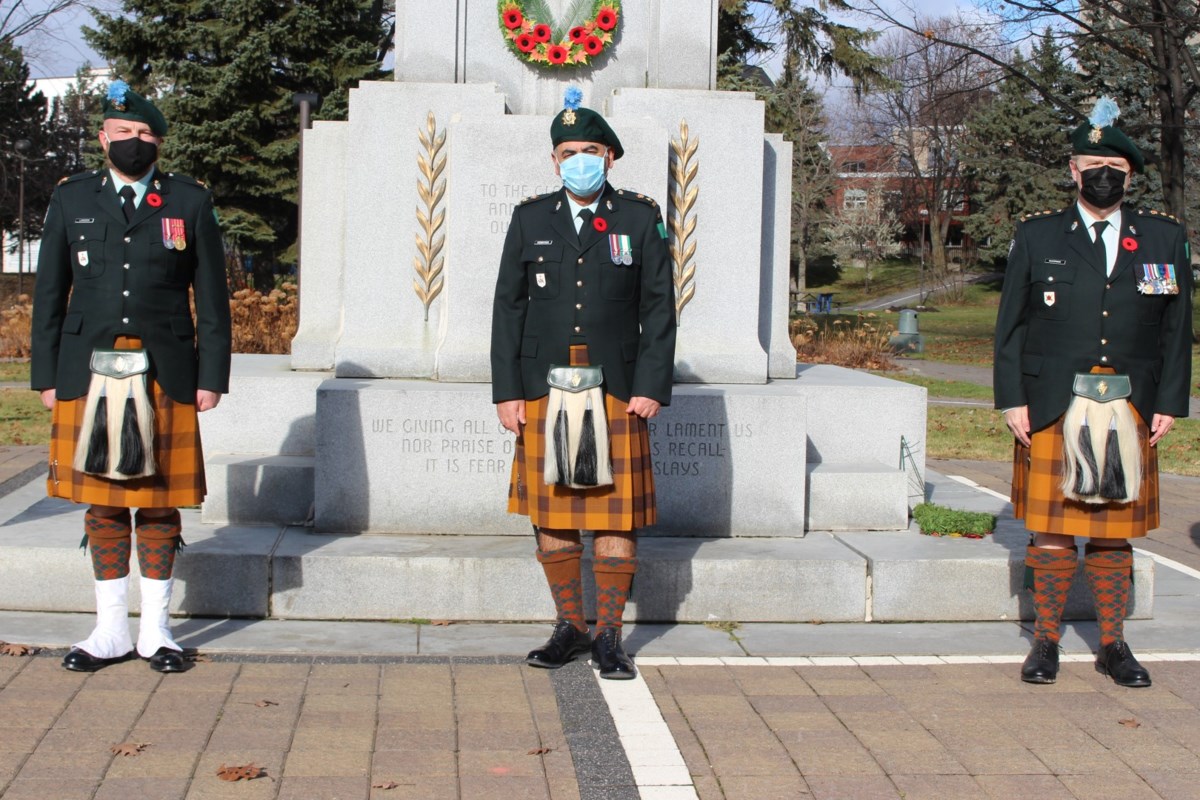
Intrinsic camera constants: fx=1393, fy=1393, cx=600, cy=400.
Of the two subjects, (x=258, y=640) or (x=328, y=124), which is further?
(x=328, y=124)

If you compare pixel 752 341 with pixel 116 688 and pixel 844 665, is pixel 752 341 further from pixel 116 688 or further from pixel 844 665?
pixel 116 688

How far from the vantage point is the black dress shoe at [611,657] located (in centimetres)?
524

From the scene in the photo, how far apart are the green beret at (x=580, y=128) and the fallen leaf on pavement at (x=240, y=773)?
2.55 metres

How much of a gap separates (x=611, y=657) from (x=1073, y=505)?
6.18 feet

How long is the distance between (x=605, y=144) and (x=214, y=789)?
2747mm

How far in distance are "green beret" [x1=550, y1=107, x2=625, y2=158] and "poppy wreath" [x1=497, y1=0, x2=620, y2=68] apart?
2722 mm

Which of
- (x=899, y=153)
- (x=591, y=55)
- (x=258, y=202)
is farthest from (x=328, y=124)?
(x=899, y=153)

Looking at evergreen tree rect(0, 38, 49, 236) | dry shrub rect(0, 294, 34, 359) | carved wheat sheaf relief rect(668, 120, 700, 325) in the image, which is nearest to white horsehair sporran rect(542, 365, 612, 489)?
carved wheat sheaf relief rect(668, 120, 700, 325)

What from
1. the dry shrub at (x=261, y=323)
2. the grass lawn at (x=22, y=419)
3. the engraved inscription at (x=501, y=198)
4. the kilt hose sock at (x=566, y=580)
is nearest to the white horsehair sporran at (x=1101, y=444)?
the kilt hose sock at (x=566, y=580)

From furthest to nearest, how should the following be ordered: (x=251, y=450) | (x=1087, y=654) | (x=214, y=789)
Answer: (x=251, y=450) < (x=1087, y=654) < (x=214, y=789)

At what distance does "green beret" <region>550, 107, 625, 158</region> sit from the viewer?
17.3 feet

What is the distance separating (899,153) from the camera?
62844 mm

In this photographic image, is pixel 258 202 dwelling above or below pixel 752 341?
above

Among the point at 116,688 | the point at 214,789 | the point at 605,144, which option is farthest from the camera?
the point at 605,144
